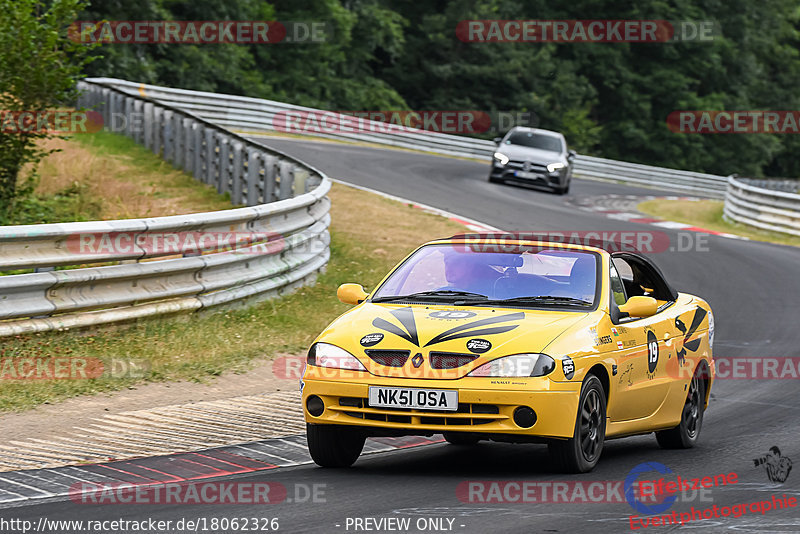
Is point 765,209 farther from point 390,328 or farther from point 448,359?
point 448,359

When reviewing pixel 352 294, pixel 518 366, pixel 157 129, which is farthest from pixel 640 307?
pixel 157 129

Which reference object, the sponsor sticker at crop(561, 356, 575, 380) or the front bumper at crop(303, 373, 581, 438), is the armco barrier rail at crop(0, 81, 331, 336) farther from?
the sponsor sticker at crop(561, 356, 575, 380)

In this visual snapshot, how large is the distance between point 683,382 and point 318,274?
23.7 ft

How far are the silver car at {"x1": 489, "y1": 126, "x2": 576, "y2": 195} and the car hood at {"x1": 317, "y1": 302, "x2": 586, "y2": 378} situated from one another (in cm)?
2344

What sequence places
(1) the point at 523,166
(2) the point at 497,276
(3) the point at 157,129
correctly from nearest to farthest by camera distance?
(2) the point at 497,276
(3) the point at 157,129
(1) the point at 523,166

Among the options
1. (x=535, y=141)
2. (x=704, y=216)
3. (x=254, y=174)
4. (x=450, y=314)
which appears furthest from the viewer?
(x=704, y=216)

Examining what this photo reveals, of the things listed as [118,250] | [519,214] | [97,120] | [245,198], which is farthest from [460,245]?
[97,120]

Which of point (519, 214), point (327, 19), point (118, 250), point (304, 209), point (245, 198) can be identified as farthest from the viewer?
point (327, 19)

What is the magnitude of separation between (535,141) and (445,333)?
25257 millimetres

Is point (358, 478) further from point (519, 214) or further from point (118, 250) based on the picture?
point (519, 214)

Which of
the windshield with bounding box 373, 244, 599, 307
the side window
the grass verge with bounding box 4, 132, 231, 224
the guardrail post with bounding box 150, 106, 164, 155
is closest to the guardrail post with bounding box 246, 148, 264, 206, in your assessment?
the grass verge with bounding box 4, 132, 231, 224

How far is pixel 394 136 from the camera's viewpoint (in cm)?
4016

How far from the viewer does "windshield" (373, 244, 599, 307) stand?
26.2ft

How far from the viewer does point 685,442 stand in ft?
29.3
